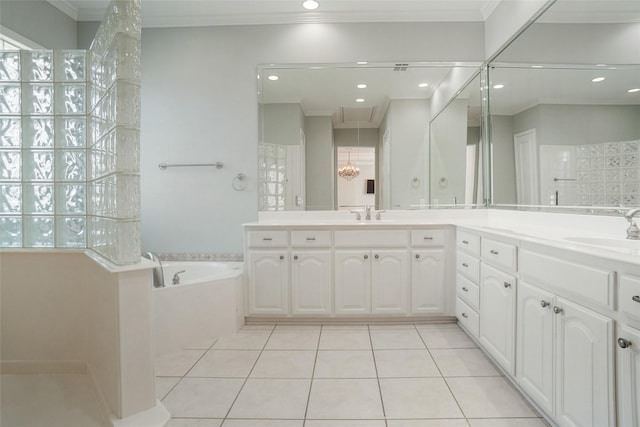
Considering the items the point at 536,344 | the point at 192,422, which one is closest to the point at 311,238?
the point at 192,422

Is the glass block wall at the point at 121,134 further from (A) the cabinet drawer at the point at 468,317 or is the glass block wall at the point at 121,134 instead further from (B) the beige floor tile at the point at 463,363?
(A) the cabinet drawer at the point at 468,317

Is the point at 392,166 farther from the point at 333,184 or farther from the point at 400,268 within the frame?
the point at 400,268

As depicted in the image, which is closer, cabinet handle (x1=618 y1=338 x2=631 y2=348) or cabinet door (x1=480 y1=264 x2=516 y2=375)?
cabinet handle (x1=618 y1=338 x2=631 y2=348)

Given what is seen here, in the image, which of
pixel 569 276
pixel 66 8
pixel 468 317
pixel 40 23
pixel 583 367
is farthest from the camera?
pixel 66 8

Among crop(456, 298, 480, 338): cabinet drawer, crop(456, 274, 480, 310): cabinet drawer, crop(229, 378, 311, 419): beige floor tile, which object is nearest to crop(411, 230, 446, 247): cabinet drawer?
crop(456, 274, 480, 310): cabinet drawer

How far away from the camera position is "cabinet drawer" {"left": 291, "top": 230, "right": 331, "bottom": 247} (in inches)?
102

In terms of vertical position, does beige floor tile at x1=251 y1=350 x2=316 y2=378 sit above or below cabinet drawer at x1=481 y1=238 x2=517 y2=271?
below

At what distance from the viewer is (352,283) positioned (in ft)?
8.52

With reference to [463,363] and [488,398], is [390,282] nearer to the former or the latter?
[463,363]

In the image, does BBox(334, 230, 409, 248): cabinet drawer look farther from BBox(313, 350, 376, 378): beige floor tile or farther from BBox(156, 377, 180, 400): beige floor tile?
BBox(156, 377, 180, 400): beige floor tile

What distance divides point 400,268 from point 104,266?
2011mm

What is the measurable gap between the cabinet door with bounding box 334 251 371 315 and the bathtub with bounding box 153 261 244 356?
0.80 meters

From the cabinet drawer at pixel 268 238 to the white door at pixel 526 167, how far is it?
185 centimetres

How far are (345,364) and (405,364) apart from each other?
372 millimetres
